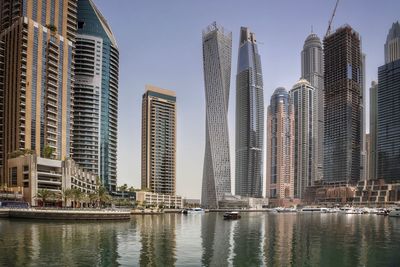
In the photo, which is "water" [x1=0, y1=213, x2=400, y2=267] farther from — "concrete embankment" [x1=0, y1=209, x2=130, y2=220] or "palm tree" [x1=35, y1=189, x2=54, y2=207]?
"palm tree" [x1=35, y1=189, x2=54, y2=207]

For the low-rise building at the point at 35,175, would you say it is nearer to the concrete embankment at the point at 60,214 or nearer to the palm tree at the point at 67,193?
the palm tree at the point at 67,193

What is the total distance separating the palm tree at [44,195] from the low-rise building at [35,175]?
7.68 feet

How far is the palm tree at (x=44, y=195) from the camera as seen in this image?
17489 centimetres

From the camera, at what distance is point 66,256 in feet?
203

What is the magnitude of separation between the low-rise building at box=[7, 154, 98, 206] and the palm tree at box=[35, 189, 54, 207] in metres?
2.34

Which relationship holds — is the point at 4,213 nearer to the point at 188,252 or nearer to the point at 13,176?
the point at 13,176

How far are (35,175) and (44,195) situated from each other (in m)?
11.2

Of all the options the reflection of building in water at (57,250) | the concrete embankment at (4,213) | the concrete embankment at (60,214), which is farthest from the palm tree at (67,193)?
the reflection of building in water at (57,250)

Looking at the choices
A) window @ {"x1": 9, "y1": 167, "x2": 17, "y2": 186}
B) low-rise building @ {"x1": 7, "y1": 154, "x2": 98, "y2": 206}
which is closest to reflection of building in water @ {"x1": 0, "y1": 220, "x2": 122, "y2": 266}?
low-rise building @ {"x1": 7, "y1": 154, "x2": 98, "y2": 206}

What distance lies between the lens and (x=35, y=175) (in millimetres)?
180250

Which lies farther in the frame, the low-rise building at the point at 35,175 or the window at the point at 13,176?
the window at the point at 13,176

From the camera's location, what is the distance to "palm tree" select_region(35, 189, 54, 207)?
175m

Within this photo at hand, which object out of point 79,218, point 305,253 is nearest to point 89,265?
point 305,253

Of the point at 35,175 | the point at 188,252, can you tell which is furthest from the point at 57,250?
the point at 35,175
